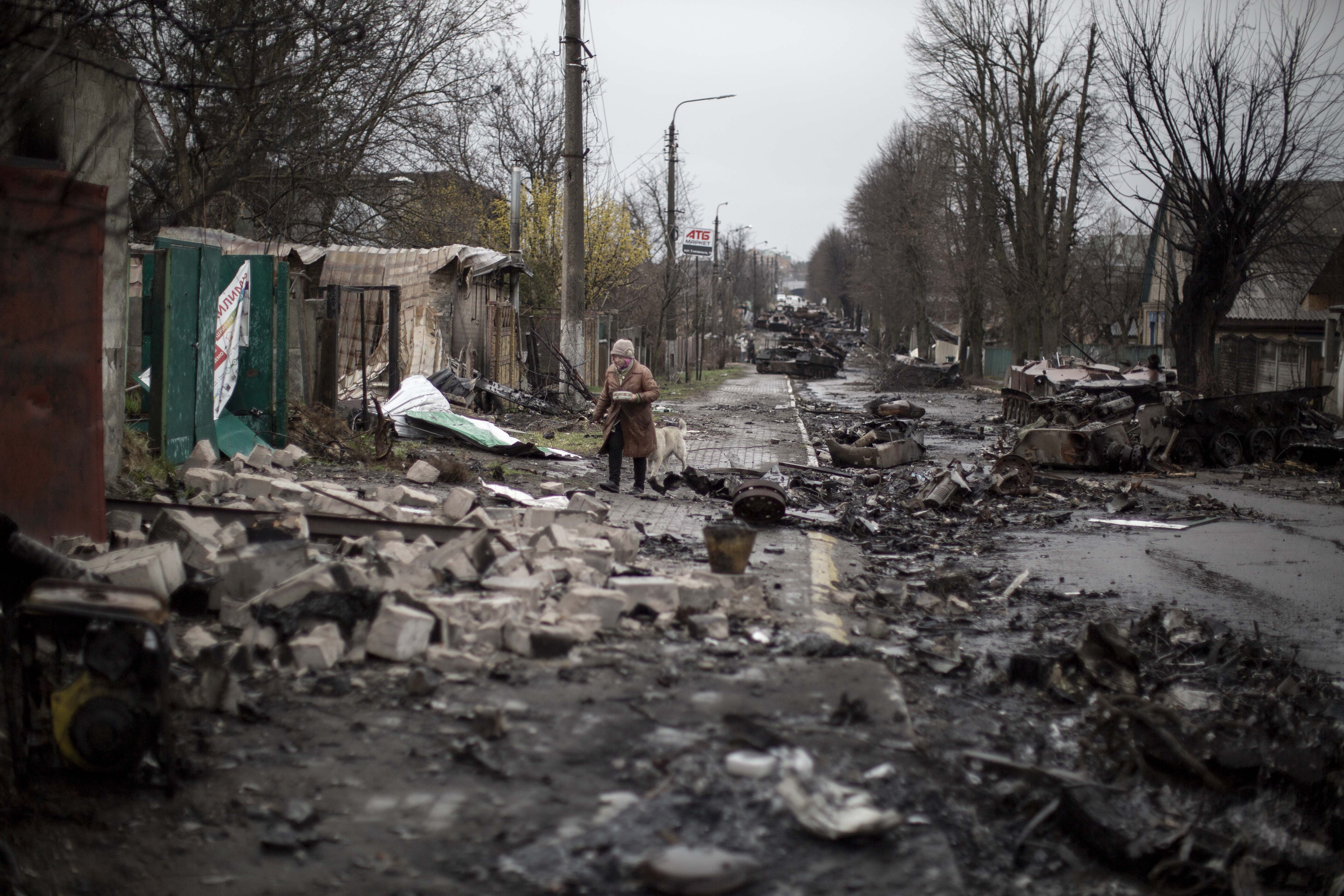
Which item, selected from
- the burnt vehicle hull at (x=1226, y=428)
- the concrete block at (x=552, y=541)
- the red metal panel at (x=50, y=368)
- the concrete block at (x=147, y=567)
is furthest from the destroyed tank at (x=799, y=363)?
the concrete block at (x=147, y=567)

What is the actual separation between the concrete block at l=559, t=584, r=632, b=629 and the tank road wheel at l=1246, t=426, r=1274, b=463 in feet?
45.8

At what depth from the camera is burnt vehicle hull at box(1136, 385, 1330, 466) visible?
15.4 metres

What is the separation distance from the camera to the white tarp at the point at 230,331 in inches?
399

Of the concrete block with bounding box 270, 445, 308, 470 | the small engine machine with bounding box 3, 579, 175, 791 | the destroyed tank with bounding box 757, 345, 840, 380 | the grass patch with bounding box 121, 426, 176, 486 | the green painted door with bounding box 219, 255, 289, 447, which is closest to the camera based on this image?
the small engine machine with bounding box 3, 579, 175, 791

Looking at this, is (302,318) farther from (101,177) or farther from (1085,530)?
(1085,530)

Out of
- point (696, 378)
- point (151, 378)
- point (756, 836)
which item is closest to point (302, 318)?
point (151, 378)

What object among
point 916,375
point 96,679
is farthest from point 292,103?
point 916,375

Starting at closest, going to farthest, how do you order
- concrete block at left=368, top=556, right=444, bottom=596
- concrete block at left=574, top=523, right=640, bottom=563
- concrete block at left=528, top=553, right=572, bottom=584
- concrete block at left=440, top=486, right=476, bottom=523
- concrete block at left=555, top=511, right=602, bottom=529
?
concrete block at left=368, top=556, right=444, bottom=596 → concrete block at left=528, top=553, right=572, bottom=584 → concrete block at left=574, top=523, right=640, bottom=563 → concrete block at left=555, top=511, right=602, bottom=529 → concrete block at left=440, top=486, right=476, bottom=523

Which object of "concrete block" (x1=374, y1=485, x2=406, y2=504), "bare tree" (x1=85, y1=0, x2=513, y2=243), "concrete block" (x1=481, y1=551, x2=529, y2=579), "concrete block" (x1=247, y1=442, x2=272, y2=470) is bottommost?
"concrete block" (x1=481, y1=551, x2=529, y2=579)

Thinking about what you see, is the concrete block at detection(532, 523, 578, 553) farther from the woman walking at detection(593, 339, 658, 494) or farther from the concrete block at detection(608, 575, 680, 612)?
the woman walking at detection(593, 339, 658, 494)

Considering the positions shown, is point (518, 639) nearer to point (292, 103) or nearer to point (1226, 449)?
point (292, 103)

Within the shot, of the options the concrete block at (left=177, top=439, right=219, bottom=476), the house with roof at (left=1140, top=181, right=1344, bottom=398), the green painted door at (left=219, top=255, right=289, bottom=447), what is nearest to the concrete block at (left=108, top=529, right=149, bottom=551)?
the concrete block at (left=177, top=439, right=219, bottom=476)

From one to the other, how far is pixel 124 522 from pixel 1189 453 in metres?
14.3

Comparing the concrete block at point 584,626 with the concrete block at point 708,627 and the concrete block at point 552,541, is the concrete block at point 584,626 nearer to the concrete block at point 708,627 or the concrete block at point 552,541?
the concrete block at point 708,627
